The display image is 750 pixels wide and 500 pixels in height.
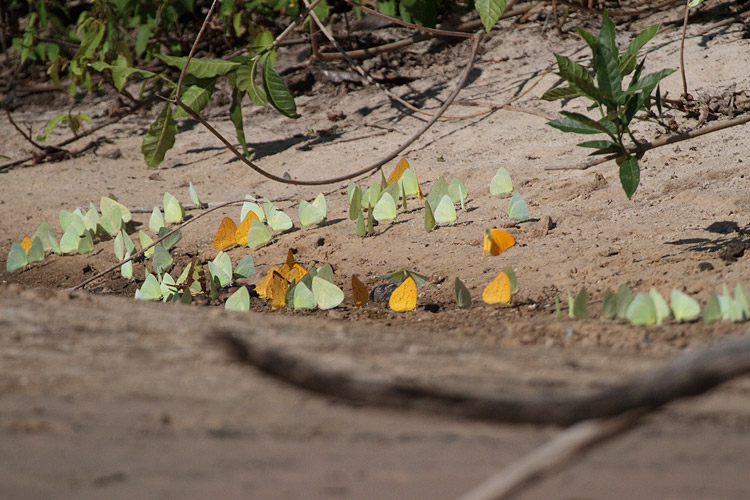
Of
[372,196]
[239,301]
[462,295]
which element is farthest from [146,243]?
[462,295]

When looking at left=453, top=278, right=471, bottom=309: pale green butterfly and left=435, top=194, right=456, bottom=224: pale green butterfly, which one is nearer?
left=453, top=278, right=471, bottom=309: pale green butterfly

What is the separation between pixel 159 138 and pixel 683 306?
237cm

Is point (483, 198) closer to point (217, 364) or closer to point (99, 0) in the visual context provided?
point (217, 364)

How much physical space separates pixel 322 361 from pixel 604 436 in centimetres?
51

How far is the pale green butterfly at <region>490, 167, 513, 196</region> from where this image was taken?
114 inches

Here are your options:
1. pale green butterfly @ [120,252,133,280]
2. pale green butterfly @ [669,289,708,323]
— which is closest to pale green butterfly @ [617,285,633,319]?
pale green butterfly @ [669,289,708,323]

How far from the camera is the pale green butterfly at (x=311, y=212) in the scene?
112 inches

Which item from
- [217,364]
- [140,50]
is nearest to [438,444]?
[217,364]

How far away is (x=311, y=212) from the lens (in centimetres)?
285

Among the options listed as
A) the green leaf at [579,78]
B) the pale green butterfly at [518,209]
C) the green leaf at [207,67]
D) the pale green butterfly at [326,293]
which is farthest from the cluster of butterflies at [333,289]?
the green leaf at [207,67]

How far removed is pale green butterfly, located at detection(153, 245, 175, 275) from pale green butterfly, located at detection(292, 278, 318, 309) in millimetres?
687

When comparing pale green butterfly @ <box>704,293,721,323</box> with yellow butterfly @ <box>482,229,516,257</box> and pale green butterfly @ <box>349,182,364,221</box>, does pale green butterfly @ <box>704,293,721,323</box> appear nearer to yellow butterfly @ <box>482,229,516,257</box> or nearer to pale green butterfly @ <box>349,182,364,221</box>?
yellow butterfly @ <box>482,229,516,257</box>

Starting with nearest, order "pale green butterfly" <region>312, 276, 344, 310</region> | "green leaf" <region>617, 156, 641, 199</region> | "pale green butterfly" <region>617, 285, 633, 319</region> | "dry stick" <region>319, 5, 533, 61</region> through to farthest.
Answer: "pale green butterfly" <region>617, 285, 633, 319</region> < "green leaf" <region>617, 156, 641, 199</region> < "pale green butterfly" <region>312, 276, 344, 310</region> < "dry stick" <region>319, 5, 533, 61</region>

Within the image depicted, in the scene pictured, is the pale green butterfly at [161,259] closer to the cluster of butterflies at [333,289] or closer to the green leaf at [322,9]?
the cluster of butterflies at [333,289]
